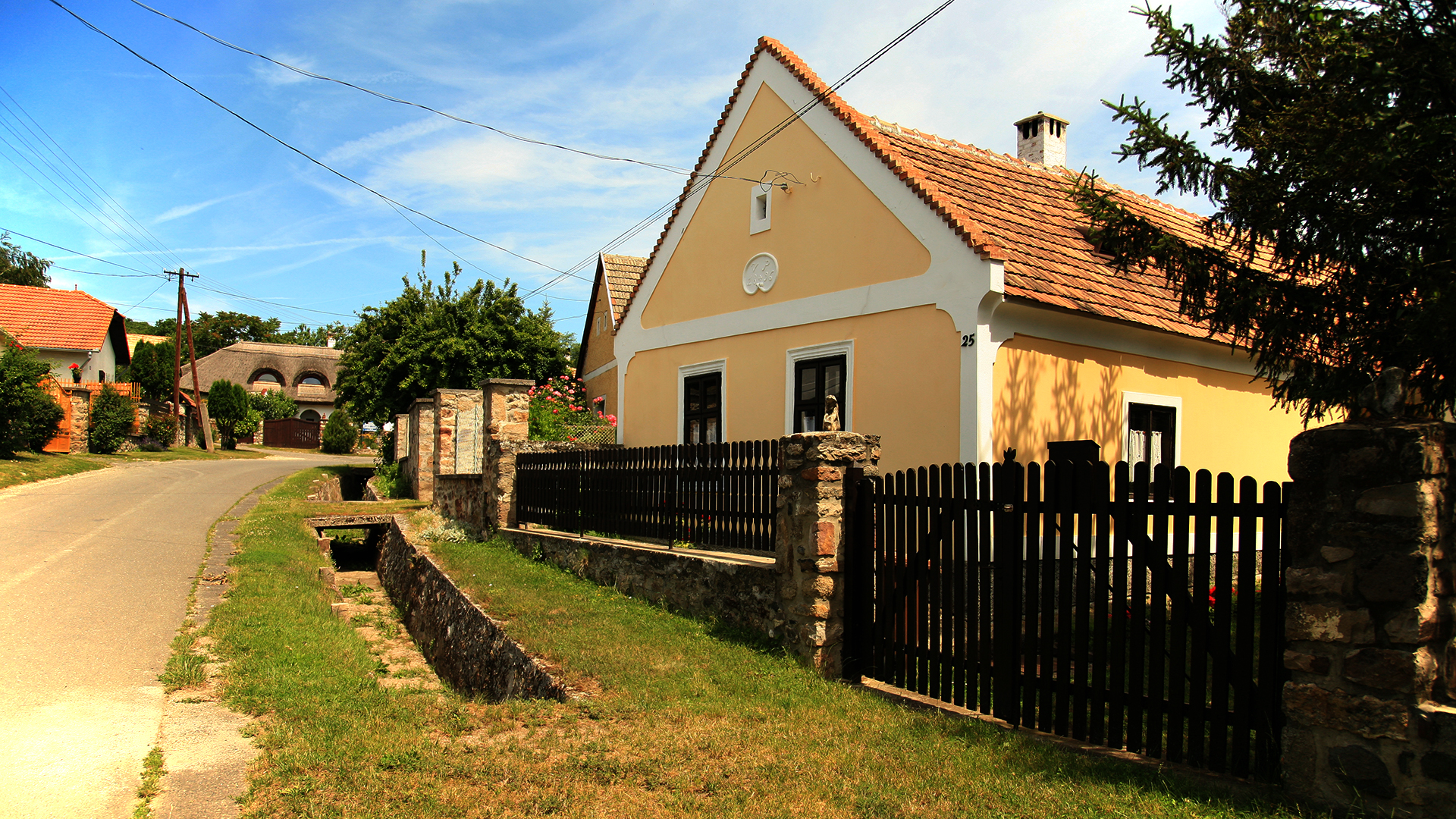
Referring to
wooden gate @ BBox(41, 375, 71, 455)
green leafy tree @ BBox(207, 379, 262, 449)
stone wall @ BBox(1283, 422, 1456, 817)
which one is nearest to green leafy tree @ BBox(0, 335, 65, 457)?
wooden gate @ BBox(41, 375, 71, 455)

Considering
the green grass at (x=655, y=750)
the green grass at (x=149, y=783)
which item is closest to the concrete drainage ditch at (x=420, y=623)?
the green grass at (x=655, y=750)

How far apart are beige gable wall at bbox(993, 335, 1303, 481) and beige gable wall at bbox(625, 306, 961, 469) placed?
2.10 feet

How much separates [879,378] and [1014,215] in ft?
9.20

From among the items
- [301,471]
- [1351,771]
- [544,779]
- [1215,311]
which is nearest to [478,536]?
[544,779]

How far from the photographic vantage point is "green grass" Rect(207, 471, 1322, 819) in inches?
159

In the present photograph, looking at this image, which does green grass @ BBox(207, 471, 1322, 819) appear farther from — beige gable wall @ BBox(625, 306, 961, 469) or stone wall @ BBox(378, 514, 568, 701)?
beige gable wall @ BBox(625, 306, 961, 469)

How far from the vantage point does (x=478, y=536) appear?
14.4 m

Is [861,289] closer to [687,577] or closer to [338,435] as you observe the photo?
[687,577]

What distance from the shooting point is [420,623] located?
449 inches

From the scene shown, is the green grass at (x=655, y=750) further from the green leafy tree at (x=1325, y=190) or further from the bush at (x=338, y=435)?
the bush at (x=338, y=435)

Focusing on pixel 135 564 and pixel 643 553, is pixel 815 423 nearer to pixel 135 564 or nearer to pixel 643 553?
pixel 643 553

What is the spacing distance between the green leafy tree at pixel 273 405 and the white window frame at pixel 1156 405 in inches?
2092

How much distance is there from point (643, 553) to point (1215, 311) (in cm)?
601

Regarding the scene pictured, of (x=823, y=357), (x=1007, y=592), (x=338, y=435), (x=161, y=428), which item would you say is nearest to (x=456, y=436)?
(x=823, y=357)
